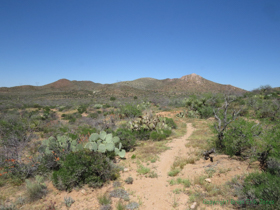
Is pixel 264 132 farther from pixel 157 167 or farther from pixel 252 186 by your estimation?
pixel 157 167

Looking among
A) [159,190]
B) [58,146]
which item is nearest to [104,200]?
[159,190]

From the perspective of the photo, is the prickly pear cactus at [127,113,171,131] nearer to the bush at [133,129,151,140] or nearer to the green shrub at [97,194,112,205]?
the bush at [133,129,151,140]

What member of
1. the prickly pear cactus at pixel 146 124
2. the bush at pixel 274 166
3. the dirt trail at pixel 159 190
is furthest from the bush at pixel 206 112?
the bush at pixel 274 166

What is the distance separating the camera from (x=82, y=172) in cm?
488

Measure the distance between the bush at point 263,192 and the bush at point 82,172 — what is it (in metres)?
3.99

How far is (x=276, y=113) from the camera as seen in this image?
12656 millimetres

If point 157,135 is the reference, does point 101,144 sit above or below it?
above

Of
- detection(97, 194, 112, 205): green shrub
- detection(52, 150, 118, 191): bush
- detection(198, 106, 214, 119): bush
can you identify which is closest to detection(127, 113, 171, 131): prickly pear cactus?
detection(52, 150, 118, 191): bush

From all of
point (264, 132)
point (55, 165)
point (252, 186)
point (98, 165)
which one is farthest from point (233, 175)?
point (55, 165)

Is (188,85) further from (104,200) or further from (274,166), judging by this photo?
(104,200)

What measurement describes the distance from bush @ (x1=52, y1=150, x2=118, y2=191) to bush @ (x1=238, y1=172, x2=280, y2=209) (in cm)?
399

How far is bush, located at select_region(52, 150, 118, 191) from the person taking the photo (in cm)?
461

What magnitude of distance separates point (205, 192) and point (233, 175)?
4.19 feet

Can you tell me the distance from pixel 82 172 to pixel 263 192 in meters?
5.03
